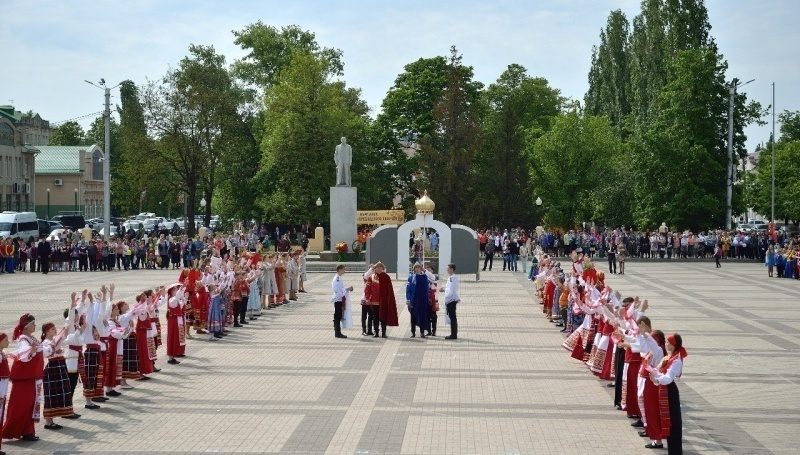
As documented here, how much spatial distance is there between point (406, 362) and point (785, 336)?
30.4 ft

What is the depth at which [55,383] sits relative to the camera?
13164mm

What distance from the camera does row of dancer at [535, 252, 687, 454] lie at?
11445 mm

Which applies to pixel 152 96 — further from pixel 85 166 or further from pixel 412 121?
pixel 85 166

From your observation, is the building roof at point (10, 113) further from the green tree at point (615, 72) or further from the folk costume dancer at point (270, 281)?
the folk costume dancer at point (270, 281)

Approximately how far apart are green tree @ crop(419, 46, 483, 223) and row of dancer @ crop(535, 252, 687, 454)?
4367cm

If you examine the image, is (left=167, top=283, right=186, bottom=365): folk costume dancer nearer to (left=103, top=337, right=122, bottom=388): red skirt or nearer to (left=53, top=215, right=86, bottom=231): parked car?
(left=103, top=337, right=122, bottom=388): red skirt

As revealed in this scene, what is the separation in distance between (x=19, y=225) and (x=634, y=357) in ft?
159

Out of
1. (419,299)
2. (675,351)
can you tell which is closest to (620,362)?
(675,351)

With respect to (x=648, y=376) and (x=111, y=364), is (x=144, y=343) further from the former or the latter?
(x=648, y=376)

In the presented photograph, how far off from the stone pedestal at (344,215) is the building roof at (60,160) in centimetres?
5728

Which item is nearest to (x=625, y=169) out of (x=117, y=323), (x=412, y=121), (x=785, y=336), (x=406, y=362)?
(x=412, y=121)

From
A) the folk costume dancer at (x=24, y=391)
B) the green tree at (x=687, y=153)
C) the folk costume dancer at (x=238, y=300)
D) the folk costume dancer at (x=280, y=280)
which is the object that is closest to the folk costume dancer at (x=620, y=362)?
the folk costume dancer at (x=24, y=391)

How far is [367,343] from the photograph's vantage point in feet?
67.9

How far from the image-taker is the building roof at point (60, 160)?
314 ft
